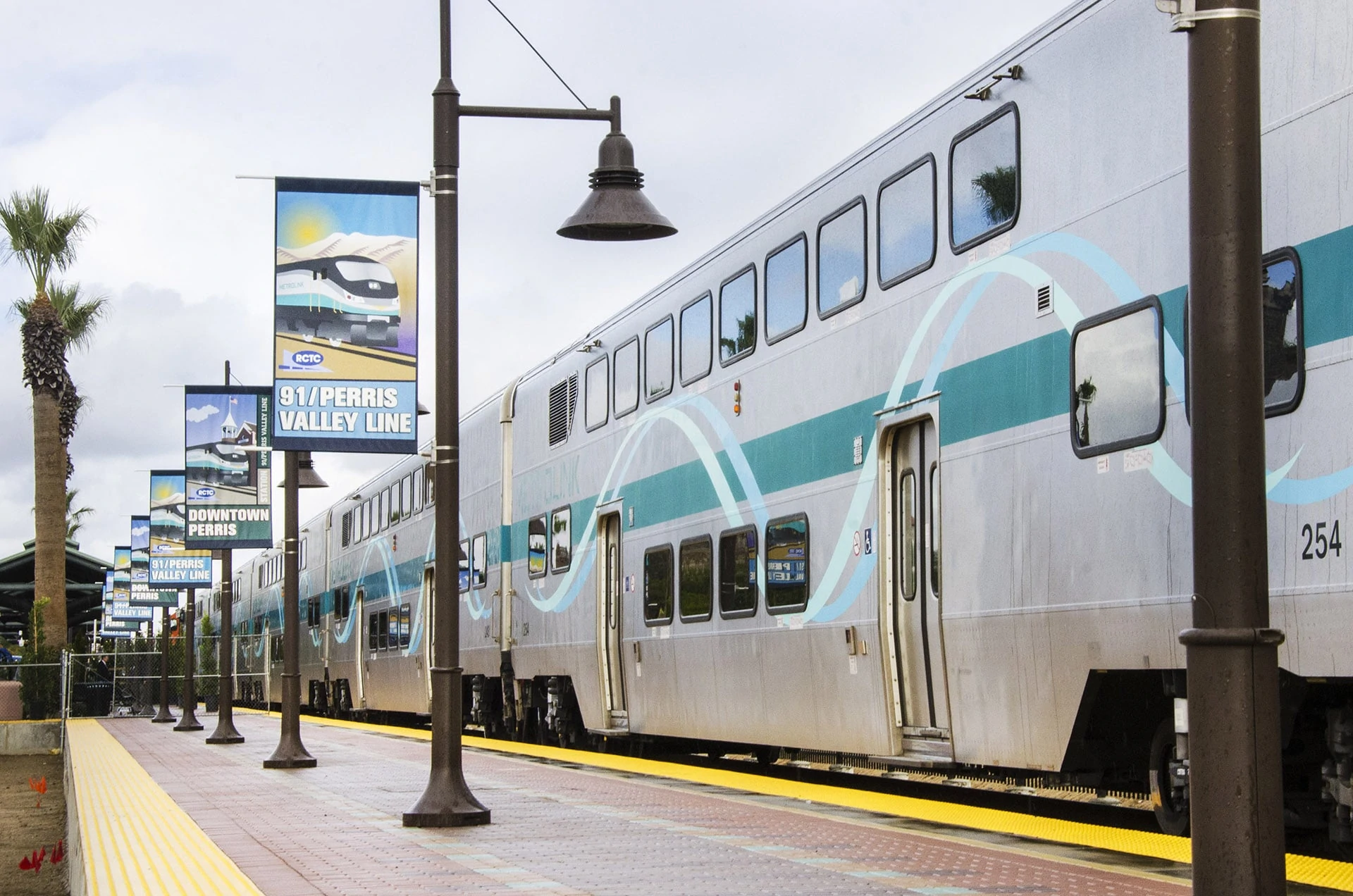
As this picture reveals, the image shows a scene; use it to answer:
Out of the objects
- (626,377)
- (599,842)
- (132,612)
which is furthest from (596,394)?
(132,612)

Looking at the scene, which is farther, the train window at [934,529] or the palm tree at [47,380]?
the palm tree at [47,380]

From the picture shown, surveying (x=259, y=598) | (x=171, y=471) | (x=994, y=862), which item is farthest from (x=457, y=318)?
(x=259, y=598)

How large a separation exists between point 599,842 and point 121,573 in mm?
42990

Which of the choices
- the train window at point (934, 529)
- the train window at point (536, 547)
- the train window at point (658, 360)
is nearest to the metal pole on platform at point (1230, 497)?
the train window at point (934, 529)

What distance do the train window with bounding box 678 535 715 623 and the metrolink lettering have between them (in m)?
2.94

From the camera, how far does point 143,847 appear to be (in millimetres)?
9516

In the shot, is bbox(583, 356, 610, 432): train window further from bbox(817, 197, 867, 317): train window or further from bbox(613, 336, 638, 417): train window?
bbox(817, 197, 867, 317): train window

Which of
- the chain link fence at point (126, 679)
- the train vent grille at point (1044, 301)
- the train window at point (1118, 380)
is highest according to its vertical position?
the train vent grille at point (1044, 301)

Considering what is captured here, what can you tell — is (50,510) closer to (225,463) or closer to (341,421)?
(225,463)

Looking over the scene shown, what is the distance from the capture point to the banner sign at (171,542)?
3173 centimetres

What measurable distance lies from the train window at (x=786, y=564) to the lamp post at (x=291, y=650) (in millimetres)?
5336

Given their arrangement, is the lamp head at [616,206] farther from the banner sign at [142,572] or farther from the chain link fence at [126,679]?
the banner sign at [142,572]

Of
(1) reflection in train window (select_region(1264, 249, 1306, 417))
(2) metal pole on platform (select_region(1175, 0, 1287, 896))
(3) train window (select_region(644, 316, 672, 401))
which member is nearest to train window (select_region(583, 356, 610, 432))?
(3) train window (select_region(644, 316, 672, 401))

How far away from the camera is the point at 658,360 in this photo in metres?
16.8
